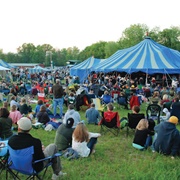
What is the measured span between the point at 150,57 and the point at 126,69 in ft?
5.92

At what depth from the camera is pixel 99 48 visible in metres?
89.6

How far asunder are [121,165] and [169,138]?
1017 mm

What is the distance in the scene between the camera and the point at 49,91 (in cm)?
1320

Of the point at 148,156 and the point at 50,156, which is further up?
the point at 50,156

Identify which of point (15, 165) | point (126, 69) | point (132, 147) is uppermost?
point (126, 69)

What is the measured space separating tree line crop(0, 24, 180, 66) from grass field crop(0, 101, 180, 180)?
147 ft

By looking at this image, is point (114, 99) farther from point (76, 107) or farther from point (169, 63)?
point (169, 63)

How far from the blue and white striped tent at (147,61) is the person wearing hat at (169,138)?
28.6ft

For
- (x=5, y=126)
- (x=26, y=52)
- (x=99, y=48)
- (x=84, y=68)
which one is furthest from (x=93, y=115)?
(x=26, y=52)

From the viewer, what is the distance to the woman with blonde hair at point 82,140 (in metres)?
4.53

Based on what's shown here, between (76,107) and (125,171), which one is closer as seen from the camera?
(125,171)

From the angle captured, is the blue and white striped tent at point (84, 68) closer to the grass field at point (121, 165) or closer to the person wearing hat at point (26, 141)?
the grass field at point (121, 165)

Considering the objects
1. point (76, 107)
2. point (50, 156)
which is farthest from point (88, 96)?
point (50, 156)

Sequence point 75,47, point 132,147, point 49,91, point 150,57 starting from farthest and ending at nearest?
point 75,47, point 150,57, point 49,91, point 132,147
